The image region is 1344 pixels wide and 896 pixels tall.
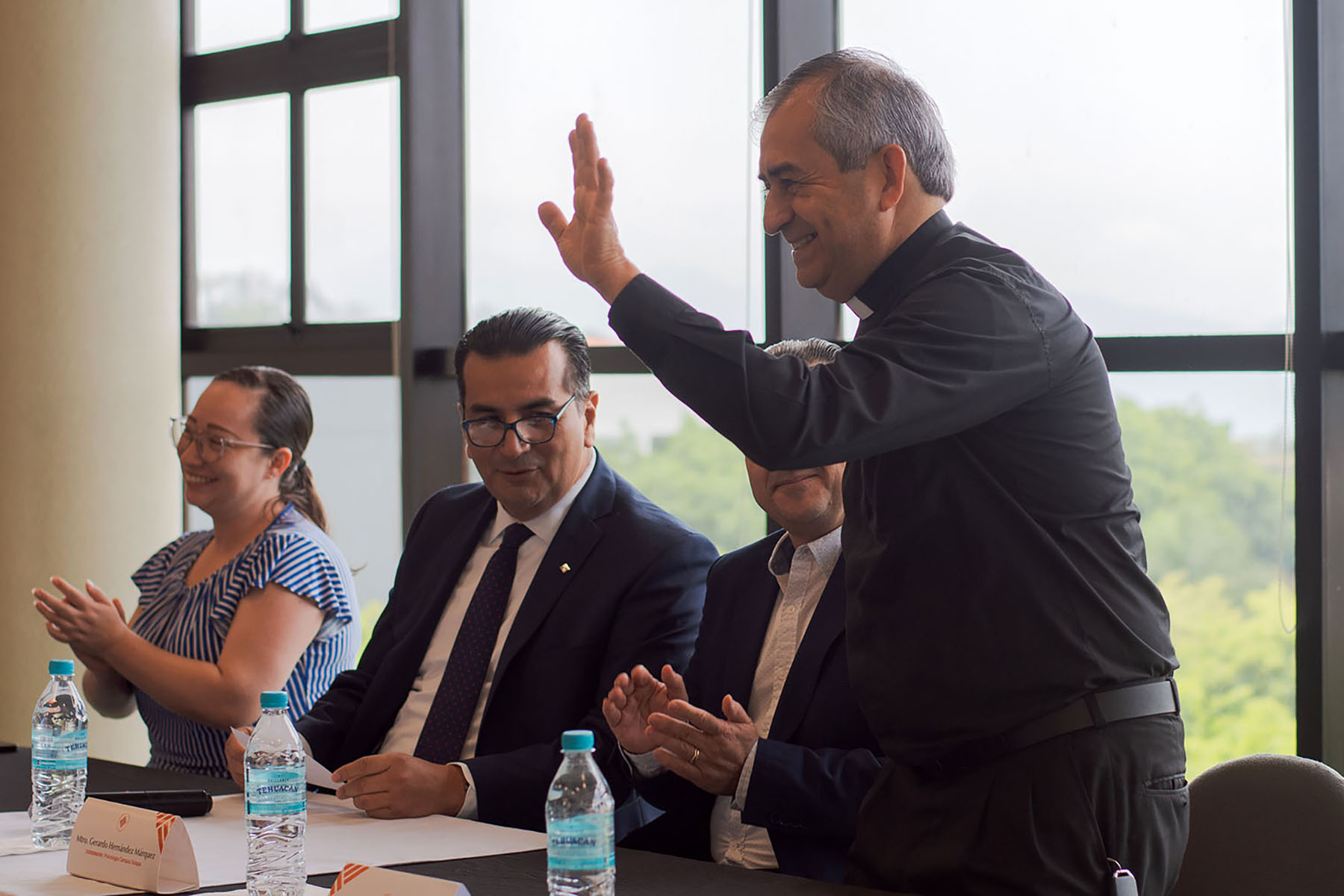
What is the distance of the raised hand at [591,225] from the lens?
1518 millimetres

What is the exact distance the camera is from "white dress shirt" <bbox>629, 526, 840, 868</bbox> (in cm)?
216

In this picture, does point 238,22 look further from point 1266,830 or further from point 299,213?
point 1266,830

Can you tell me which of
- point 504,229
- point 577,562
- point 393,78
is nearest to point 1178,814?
point 577,562

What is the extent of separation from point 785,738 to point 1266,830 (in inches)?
27.1

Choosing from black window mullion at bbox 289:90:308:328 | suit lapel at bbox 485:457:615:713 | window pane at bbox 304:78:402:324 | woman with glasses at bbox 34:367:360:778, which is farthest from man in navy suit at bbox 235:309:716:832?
black window mullion at bbox 289:90:308:328

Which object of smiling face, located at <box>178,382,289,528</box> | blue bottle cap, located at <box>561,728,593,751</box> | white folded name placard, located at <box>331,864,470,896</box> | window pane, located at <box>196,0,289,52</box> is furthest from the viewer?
window pane, located at <box>196,0,289,52</box>

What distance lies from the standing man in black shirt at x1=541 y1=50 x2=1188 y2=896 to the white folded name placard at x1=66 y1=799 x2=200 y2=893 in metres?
0.79

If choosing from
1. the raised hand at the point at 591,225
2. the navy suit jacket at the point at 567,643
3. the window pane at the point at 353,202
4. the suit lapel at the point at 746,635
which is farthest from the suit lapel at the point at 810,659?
the window pane at the point at 353,202

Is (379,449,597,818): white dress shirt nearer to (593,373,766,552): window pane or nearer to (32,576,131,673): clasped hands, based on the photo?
(32,576,131,673): clasped hands

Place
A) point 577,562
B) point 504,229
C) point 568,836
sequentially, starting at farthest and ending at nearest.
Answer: point 504,229 → point 577,562 → point 568,836

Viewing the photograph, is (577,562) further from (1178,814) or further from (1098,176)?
(1098,176)

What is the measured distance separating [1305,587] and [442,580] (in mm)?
1648

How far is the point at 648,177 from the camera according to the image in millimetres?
3734

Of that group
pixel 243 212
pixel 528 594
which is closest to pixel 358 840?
pixel 528 594
